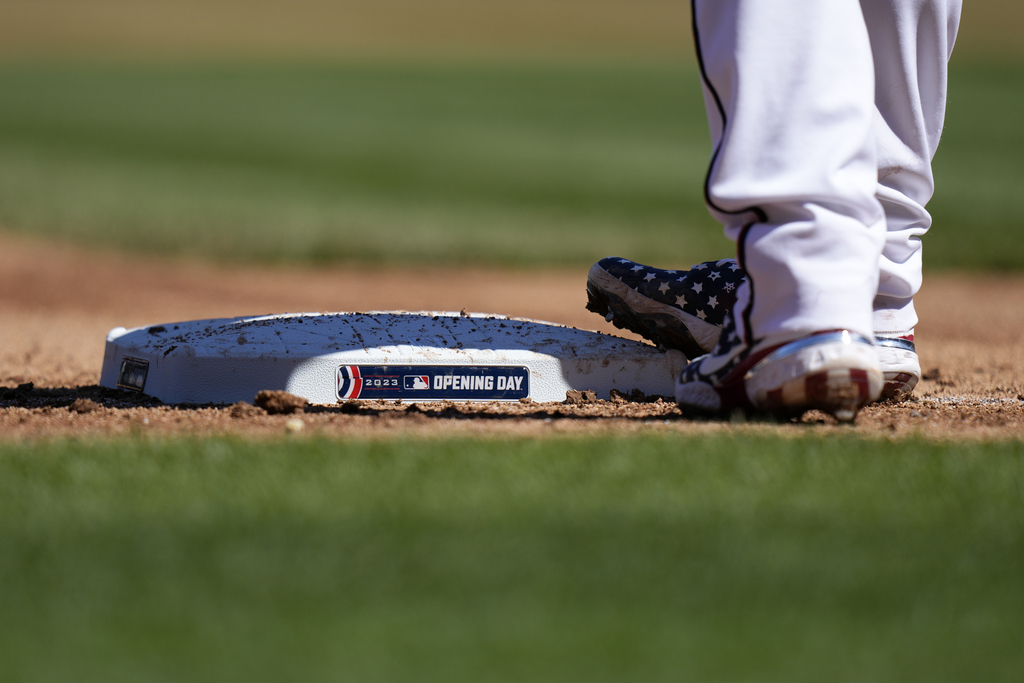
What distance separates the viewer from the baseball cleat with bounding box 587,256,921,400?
199cm

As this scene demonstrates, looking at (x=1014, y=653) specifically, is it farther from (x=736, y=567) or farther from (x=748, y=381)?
(x=748, y=381)

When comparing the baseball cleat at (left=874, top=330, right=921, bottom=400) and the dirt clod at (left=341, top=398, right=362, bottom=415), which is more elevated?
the baseball cleat at (left=874, top=330, right=921, bottom=400)

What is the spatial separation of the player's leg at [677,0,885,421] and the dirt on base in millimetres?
126

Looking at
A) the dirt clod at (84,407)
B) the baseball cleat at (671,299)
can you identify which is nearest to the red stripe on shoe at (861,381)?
the baseball cleat at (671,299)

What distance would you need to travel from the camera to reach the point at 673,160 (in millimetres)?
10211

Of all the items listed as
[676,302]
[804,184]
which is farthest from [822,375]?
[676,302]

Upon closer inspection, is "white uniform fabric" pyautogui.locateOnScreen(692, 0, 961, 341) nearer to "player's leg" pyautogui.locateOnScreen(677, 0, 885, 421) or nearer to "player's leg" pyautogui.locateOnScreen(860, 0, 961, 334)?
"player's leg" pyautogui.locateOnScreen(677, 0, 885, 421)

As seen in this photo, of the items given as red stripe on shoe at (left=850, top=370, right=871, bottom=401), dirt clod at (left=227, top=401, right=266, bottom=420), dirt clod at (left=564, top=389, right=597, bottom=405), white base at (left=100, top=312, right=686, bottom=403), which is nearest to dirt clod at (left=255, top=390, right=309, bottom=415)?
dirt clod at (left=227, top=401, right=266, bottom=420)

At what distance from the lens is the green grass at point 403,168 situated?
6.49 meters

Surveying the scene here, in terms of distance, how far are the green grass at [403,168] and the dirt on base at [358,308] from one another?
2.06 feet

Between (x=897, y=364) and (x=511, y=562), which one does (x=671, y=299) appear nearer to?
(x=897, y=364)

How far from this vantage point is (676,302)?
6.70 ft

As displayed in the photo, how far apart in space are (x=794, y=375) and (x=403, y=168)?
28.3ft

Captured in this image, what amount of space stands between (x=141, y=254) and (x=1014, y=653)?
19.3 feet
